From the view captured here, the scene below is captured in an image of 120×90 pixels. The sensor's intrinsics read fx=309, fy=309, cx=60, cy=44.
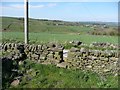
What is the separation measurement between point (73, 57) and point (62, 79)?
1.79m

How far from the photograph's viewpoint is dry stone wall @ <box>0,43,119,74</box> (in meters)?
11.9

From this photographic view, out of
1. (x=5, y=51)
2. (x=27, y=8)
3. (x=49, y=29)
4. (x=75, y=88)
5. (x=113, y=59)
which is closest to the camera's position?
(x=75, y=88)

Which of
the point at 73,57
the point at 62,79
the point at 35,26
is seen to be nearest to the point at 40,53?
the point at 73,57

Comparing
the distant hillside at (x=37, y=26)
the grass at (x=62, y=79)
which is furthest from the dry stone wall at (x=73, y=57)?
the distant hillside at (x=37, y=26)

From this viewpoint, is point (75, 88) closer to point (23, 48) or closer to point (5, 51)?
point (23, 48)

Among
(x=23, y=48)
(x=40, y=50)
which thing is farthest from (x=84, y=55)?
(x=23, y=48)

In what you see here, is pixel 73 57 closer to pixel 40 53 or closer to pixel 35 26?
pixel 40 53

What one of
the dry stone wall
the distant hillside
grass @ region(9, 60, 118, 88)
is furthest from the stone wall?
the distant hillside

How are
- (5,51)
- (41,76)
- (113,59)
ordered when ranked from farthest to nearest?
(5,51)
(113,59)
(41,76)

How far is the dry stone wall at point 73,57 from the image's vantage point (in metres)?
11.9

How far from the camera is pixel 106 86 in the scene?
34.1ft

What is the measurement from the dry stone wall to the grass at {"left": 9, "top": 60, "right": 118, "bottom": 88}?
0.59m

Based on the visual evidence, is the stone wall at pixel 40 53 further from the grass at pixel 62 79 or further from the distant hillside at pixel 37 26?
the distant hillside at pixel 37 26

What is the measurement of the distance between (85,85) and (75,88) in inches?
15.7
